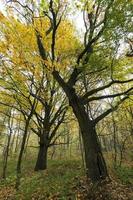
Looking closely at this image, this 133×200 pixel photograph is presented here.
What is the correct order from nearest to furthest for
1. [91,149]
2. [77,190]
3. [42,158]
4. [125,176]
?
1. [77,190]
2. [91,149]
3. [125,176]
4. [42,158]

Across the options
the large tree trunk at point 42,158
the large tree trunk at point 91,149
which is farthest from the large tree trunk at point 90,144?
the large tree trunk at point 42,158

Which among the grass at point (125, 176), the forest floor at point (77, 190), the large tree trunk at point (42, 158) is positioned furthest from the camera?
the large tree trunk at point (42, 158)

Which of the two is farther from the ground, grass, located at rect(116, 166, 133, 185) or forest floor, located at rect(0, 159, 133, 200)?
grass, located at rect(116, 166, 133, 185)

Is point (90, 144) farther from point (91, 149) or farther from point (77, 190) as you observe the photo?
point (77, 190)

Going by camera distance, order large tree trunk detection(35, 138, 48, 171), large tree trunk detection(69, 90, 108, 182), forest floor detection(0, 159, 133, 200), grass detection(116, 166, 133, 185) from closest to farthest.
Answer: forest floor detection(0, 159, 133, 200) → large tree trunk detection(69, 90, 108, 182) → grass detection(116, 166, 133, 185) → large tree trunk detection(35, 138, 48, 171)

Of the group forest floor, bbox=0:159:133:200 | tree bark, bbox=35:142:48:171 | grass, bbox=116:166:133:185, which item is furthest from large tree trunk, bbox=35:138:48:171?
grass, bbox=116:166:133:185

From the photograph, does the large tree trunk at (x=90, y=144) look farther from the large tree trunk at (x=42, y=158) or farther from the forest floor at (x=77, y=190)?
the large tree trunk at (x=42, y=158)

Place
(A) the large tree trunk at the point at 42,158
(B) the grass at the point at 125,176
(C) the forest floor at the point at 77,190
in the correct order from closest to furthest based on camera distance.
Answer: (C) the forest floor at the point at 77,190 < (B) the grass at the point at 125,176 < (A) the large tree trunk at the point at 42,158

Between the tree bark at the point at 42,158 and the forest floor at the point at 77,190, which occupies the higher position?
the tree bark at the point at 42,158

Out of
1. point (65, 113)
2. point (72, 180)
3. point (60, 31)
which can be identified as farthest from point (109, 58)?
point (65, 113)

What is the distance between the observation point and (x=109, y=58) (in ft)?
27.8

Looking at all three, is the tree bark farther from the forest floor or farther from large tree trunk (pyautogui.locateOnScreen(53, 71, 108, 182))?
large tree trunk (pyautogui.locateOnScreen(53, 71, 108, 182))

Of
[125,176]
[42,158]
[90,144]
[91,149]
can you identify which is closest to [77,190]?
[91,149]

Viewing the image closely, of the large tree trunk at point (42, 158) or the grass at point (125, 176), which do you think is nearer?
the grass at point (125, 176)
